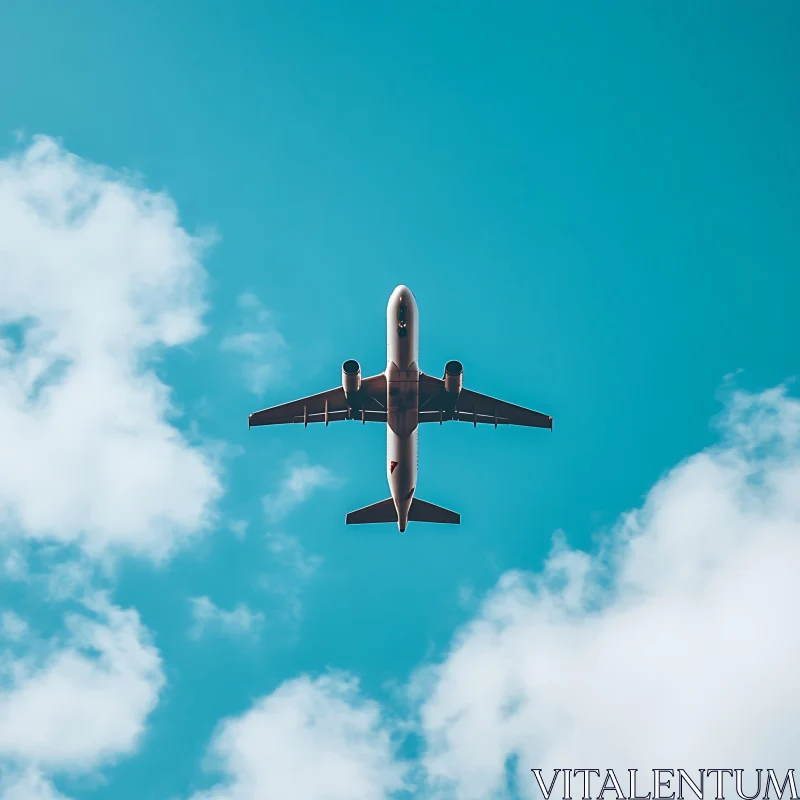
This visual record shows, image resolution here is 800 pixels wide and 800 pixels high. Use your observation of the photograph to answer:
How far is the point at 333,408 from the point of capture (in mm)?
50969

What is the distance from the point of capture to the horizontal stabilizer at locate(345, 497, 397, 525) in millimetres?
53281

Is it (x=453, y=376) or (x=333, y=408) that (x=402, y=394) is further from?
(x=333, y=408)

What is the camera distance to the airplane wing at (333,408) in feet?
157

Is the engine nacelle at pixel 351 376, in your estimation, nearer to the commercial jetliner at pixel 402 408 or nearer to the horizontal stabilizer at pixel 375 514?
the commercial jetliner at pixel 402 408

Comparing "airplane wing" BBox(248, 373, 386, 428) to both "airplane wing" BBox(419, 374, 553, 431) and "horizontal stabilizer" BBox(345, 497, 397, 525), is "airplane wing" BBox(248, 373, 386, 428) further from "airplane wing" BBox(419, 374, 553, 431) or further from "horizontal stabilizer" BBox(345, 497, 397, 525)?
"horizontal stabilizer" BBox(345, 497, 397, 525)

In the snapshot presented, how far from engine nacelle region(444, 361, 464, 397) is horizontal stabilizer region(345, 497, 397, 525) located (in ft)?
30.7

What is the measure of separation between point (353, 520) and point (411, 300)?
1627 centimetres

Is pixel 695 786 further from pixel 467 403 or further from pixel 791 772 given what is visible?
pixel 467 403

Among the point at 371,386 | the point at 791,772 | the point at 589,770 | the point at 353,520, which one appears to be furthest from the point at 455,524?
Result: the point at 791,772

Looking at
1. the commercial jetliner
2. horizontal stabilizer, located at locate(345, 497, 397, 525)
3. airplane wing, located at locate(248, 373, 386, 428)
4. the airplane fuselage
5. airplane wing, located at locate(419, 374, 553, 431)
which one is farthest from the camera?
horizontal stabilizer, located at locate(345, 497, 397, 525)

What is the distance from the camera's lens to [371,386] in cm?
4781

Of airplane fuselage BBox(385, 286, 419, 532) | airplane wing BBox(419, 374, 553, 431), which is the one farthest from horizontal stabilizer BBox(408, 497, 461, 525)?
airplane wing BBox(419, 374, 553, 431)

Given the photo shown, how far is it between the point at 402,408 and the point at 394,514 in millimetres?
9727

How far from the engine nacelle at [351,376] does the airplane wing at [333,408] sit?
0.91 meters
